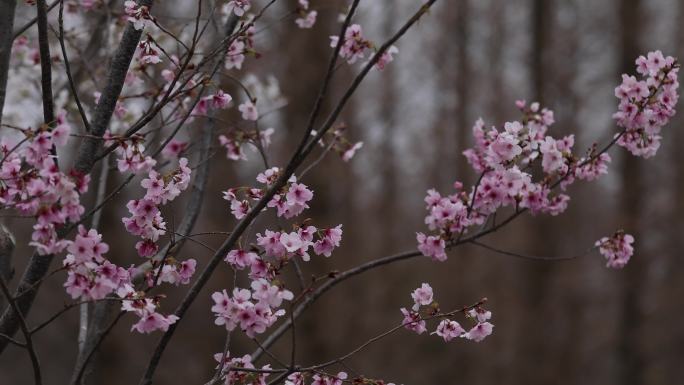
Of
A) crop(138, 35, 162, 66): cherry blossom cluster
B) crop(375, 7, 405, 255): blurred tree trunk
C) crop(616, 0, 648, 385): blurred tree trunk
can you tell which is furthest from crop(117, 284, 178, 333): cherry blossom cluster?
crop(375, 7, 405, 255): blurred tree trunk

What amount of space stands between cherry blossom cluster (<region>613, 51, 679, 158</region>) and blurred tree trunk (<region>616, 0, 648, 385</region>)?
8.05 meters

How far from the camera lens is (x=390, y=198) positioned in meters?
14.0

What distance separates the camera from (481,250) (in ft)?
41.5

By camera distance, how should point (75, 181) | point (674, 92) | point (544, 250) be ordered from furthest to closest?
1. point (544, 250)
2. point (674, 92)
3. point (75, 181)

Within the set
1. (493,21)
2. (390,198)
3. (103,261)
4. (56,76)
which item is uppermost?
(493,21)

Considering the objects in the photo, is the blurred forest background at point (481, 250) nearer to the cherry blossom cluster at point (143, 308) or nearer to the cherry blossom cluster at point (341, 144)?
the cherry blossom cluster at point (341, 144)

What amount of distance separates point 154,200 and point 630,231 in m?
9.84

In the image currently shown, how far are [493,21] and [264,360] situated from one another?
28.7 ft

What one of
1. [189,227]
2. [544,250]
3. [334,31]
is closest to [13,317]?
[189,227]

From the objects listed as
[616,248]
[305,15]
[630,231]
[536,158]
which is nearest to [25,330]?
[305,15]

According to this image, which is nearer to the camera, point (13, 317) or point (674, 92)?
point (13, 317)

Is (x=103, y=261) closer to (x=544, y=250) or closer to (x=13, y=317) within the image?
(x=13, y=317)

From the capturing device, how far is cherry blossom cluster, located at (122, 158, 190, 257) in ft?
7.78

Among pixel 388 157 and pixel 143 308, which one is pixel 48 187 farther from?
pixel 388 157
